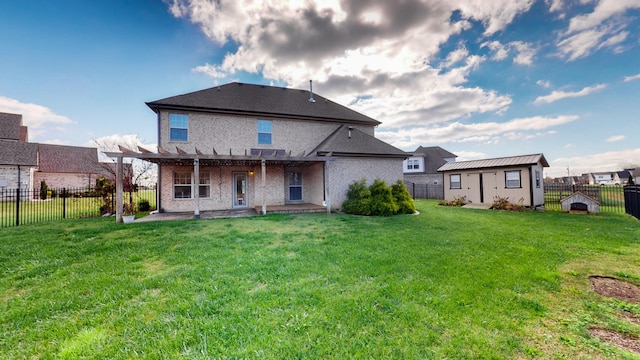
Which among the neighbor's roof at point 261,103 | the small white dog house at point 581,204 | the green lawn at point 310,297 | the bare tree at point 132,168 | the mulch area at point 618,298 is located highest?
the neighbor's roof at point 261,103

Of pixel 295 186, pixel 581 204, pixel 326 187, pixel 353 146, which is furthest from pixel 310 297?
pixel 581 204

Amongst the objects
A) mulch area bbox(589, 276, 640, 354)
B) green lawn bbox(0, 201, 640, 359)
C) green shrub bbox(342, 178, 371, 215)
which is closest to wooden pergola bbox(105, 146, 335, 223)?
green shrub bbox(342, 178, 371, 215)

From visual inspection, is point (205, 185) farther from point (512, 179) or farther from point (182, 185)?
point (512, 179)

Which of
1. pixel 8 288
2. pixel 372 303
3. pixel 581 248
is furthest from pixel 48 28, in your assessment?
pixel 581 248

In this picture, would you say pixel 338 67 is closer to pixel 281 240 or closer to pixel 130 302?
pixel 281 240

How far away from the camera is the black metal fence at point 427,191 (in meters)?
23.2

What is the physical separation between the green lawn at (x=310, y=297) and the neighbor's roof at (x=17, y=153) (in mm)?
24974

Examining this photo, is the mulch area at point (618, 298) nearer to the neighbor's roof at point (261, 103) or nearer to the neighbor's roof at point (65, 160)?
the neighbor's roof at point (261, 103)

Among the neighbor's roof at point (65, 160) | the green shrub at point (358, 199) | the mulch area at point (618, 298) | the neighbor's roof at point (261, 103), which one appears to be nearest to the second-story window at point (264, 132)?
the neighbor's roof at point (261, 103)

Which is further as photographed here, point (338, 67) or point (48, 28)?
point (338, 67)

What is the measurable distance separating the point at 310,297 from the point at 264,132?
12.3 metres

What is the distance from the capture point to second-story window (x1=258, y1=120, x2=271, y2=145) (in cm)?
1409

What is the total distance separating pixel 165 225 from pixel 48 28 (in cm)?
1140

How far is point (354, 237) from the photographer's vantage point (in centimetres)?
703
